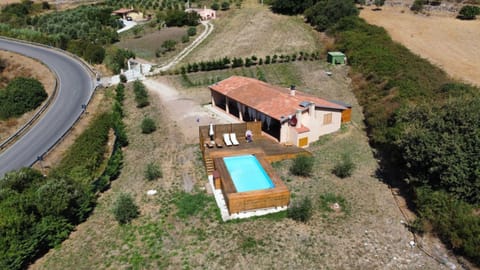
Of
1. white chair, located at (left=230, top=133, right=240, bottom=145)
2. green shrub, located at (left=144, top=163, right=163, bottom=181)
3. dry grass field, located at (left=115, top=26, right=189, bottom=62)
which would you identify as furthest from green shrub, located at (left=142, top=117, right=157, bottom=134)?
dry grass field, located at (left=115, top=26, right=189, bottom=62)

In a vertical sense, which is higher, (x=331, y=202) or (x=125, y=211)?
(x=125, y=211)

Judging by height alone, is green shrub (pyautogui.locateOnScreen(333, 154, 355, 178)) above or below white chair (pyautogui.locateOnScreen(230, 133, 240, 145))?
below

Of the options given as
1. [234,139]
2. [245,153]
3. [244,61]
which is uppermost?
[244,61]

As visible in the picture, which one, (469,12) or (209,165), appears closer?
(209,165)

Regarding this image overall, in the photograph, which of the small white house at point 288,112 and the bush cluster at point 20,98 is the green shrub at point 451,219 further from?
the bush cluster at point 20,98

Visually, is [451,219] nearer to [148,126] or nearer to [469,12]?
[148,126]

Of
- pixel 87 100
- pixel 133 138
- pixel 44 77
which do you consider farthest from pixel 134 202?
pixel 44 77

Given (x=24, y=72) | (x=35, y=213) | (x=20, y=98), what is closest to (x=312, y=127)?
(x=35, y=213)

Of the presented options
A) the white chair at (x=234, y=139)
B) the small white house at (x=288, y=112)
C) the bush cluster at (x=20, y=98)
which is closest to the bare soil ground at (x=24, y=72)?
the bush cluster at (x=20, y=98)

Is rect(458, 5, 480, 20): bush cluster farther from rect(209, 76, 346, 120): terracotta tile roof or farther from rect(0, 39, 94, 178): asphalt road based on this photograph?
rect(0, 39, 94, 178): asphalt road
